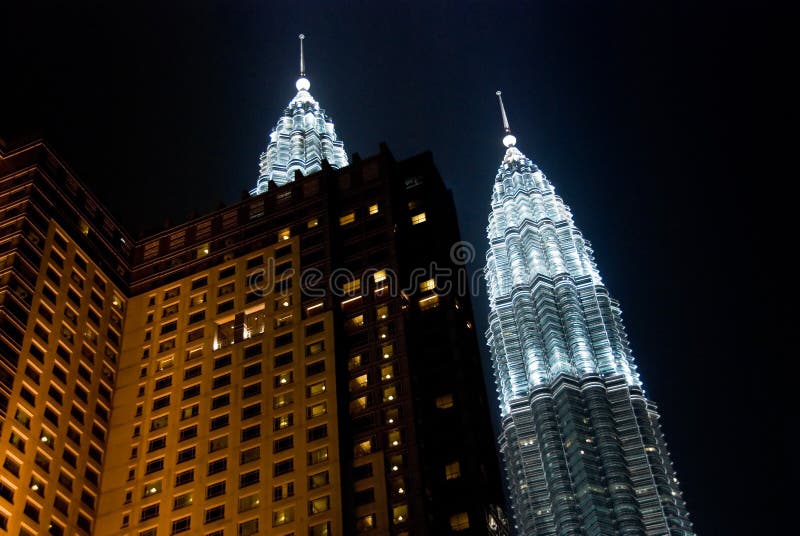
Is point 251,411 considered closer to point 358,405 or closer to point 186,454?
point 186,454

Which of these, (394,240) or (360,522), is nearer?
(360,522)

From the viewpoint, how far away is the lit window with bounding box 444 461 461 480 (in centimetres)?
8944

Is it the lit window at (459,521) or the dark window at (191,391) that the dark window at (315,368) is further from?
the lit window at (459,521)

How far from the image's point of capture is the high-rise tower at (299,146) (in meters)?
170

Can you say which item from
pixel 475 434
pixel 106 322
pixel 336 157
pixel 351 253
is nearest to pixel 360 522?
pixel 475 434

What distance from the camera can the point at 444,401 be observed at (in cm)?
9531

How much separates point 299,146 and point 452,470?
9431 cm

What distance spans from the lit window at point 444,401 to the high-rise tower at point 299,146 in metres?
76.9

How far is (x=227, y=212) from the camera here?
120m

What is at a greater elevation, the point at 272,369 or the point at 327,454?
the point at 272,369

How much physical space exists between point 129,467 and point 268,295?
21.8 m

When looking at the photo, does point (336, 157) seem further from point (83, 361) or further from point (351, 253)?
point (83, 361)

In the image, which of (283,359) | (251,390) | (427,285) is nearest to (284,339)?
(283,359)

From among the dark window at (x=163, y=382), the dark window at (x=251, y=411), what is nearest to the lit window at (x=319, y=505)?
the dark window at (x=251, y=411)
